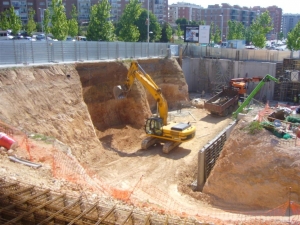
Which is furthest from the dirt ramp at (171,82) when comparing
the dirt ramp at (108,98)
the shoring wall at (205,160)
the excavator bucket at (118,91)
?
the shoring wall at (205,160)

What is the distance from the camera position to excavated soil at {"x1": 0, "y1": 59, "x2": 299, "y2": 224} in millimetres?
13836

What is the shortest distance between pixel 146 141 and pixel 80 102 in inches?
204

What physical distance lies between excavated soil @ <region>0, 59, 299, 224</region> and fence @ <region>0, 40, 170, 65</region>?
171 cm

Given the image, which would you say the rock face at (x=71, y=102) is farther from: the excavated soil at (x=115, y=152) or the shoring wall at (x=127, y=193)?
the shoring wall at (x=127, y=193)

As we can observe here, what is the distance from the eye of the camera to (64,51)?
2553 centimetres

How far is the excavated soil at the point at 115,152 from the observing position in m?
13.8

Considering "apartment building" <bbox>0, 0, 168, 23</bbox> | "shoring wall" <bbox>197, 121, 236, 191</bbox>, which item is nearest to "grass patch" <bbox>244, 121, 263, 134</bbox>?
"shoring wall" <bbox>197, 121, 236, 191</bbox>

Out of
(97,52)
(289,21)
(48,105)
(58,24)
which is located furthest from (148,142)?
(289,21)

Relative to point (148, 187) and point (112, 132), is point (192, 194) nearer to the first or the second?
point (148, 187)

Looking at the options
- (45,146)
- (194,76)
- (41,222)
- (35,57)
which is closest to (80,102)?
(35,57)

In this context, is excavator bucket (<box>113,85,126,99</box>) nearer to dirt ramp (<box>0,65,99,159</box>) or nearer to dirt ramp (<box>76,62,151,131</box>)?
dirt ramp (<box>0,65,99,159</box>)

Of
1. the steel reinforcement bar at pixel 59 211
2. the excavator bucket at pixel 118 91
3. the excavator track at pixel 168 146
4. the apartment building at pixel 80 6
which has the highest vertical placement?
the apartment building at pixel 80 6

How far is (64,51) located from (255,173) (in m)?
17.3

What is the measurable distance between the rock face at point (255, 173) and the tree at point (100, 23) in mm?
30364
